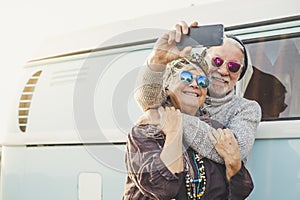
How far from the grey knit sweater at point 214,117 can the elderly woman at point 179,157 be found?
0.10ft

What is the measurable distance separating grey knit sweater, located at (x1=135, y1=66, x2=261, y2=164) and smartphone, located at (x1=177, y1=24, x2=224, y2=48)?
0.63ft

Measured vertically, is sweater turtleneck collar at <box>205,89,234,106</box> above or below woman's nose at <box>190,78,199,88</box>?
below

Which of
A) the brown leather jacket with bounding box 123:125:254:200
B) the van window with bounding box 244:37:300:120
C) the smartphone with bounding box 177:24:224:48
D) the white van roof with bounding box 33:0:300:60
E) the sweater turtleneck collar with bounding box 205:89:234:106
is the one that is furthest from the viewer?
the white van roof with bounding box 33:0:300:60

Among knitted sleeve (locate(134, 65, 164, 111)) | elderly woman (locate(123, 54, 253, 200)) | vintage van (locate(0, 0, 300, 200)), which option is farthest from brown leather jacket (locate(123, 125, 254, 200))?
vintage van (locate(0, 0, 300, 200))

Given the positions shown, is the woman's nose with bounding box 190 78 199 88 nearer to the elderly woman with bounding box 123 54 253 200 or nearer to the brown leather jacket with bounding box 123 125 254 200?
the elderly woman with bounding box 123 54 253 200

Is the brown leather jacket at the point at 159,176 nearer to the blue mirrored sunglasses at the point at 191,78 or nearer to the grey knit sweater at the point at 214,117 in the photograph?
the grey knit sweater at the point at 214,117

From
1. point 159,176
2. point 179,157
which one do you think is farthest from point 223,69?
point 159,176

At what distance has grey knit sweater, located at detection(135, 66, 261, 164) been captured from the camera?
8.20 feet

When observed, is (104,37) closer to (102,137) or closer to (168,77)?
(102,137)

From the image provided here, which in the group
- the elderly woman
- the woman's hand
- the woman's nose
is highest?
the woman's hand

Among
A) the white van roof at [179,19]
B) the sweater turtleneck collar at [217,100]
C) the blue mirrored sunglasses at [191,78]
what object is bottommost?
the sweater turtleneck collar at [217,100]

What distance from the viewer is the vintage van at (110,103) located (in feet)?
8.94

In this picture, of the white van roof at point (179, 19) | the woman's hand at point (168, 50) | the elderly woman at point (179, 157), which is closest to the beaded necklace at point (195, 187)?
the elderly woman at point (179, 157)

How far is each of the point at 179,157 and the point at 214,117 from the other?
1.09 feet
